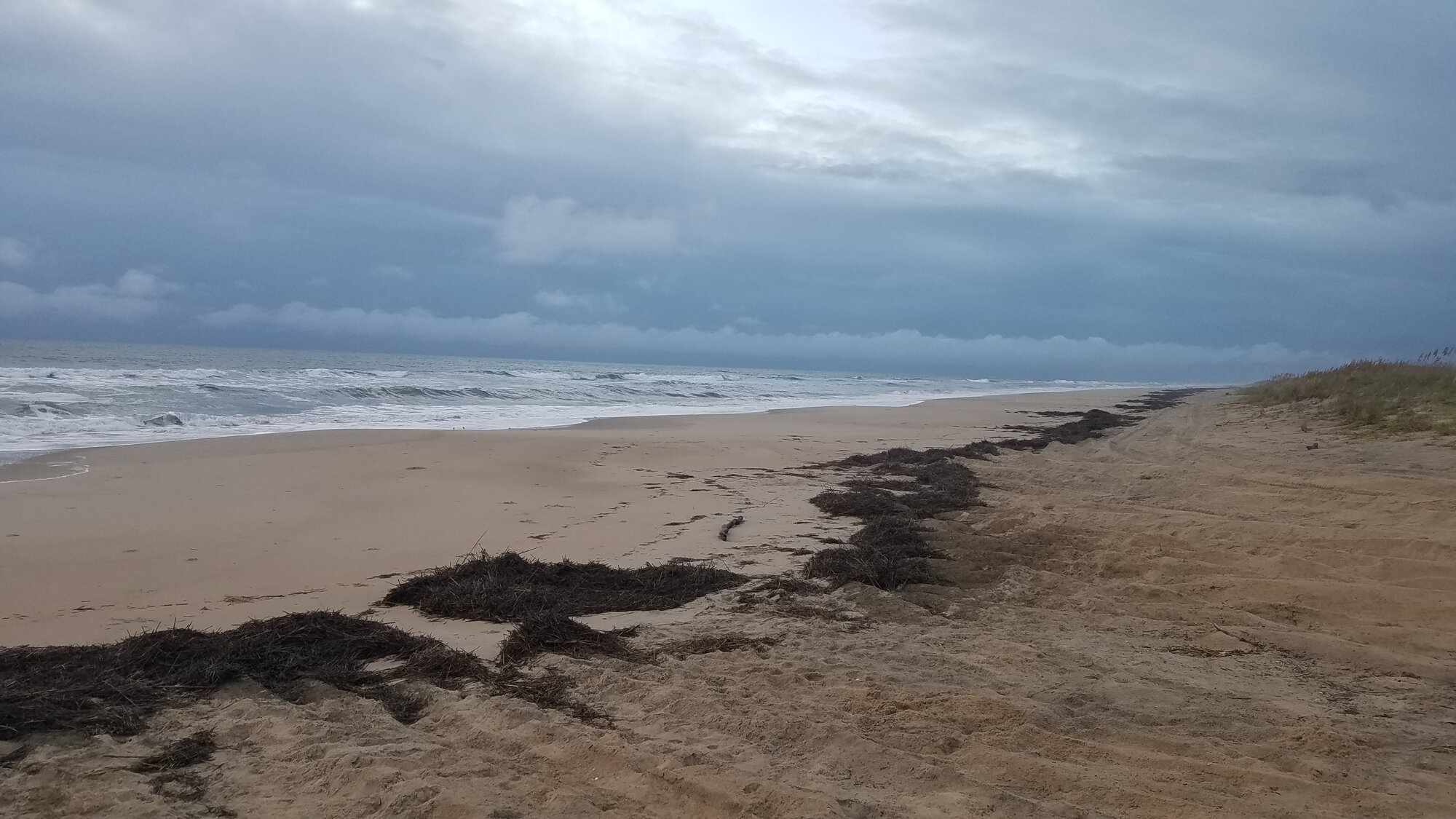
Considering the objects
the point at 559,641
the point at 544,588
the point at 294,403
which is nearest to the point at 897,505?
the point at 544,588

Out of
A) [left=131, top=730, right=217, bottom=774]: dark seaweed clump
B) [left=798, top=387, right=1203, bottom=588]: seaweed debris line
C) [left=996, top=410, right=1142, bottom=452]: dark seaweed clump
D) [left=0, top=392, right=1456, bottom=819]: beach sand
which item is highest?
[left=996, top=410, right=1142, bottom=452]: dark seaweed clump

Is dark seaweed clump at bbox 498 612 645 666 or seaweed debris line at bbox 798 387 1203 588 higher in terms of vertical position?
seaweed debris line at bbox 798 387 1203 588

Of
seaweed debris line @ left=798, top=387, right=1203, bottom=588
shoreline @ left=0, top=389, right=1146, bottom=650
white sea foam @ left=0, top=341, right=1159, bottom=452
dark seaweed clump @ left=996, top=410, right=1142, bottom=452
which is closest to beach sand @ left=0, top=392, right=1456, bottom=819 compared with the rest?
shoreline @ left=0, top=389, right=1146, bottom=650

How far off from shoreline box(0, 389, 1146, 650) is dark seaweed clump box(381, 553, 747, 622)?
195 mm

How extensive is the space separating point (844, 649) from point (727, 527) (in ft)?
10.5

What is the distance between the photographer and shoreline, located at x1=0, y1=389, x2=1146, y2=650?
503 cm

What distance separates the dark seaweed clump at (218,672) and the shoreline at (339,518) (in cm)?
42

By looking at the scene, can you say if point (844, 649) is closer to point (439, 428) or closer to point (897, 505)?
point (897, 505)

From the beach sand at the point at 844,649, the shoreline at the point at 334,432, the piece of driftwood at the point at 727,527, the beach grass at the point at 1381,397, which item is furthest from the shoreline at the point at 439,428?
the beach grass at the point at 1381,397

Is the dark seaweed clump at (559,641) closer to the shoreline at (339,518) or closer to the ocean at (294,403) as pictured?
the shoreline at (339,518)

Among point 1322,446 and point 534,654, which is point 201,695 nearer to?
point 534,654

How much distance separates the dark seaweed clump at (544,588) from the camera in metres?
4.75

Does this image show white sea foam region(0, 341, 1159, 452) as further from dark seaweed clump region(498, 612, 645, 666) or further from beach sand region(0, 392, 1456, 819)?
dark seaweed clump region(498, 612, 645, 666)

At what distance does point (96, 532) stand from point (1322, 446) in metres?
14.4
